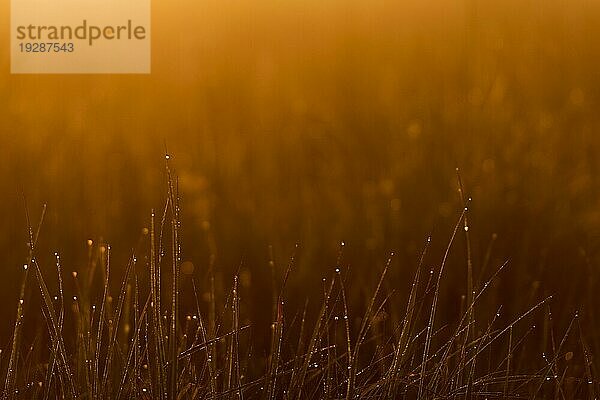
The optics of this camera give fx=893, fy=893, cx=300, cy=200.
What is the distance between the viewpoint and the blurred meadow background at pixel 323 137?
208 cm

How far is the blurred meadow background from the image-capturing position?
6.83 ft

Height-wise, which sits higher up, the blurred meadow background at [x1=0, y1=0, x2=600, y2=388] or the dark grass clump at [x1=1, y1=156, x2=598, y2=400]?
the blurred meadow background at [x1=0, y1=0, x2=600, y2=388]

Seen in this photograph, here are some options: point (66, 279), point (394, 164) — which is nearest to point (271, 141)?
point (394, 164)

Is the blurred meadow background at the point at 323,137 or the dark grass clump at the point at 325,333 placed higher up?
the blurred meadow background at the point at 323,137

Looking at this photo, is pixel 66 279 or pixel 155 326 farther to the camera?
pixel 66 279

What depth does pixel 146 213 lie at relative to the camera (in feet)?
6.91

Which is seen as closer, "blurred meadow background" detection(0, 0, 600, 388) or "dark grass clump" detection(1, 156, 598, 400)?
"dark grass clump" detection(1, 156, 598, 400)

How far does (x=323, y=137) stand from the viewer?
2.12m

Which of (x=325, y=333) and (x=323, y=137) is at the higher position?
(x=323, y=137)

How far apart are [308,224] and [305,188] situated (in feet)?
0.28

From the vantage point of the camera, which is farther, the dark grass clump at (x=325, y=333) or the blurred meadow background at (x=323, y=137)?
the blurred meadow background at (x=323, y=137)

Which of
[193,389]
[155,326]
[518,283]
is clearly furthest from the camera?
[518,283]

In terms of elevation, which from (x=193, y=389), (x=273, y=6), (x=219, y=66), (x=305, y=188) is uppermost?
(x=273, y=6)

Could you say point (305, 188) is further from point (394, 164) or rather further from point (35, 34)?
point (35, 34)
